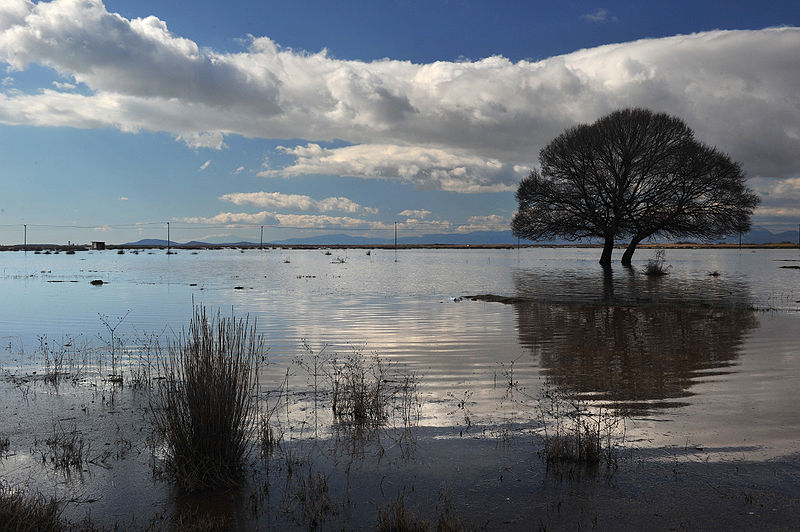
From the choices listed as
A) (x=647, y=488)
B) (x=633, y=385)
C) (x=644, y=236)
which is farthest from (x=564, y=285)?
(x=647, y=488)

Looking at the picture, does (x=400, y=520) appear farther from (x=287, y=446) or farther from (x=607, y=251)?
(x=607, y=251)

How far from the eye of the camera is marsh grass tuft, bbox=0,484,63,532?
4.27 m

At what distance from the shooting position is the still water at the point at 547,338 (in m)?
7.53

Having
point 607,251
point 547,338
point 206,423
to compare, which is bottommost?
point 547,338

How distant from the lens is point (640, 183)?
4506cm

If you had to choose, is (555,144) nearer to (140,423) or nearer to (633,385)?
(633,385)

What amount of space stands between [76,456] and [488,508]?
431 cm

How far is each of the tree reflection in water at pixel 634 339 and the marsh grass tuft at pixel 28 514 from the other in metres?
6.68

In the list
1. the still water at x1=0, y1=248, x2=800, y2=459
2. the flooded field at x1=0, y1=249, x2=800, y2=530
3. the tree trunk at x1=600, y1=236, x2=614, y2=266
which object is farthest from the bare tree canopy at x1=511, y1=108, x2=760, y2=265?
the flooded field at x1=0, y1=249, x2=800, y2=530

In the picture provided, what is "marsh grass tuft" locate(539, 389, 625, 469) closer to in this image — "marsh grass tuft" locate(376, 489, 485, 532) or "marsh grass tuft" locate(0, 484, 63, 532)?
"marsh grass tuft" locate(376, 489, 485, 532)

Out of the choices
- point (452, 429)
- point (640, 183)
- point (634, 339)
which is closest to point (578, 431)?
point (452, 429)

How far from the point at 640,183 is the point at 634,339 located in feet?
115

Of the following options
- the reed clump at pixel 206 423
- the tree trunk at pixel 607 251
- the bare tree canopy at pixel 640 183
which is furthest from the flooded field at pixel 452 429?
the tree trunk at pixel 607 251

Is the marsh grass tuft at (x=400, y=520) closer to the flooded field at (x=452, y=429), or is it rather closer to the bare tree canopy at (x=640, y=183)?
the flooded field at (x=452, y=429)
